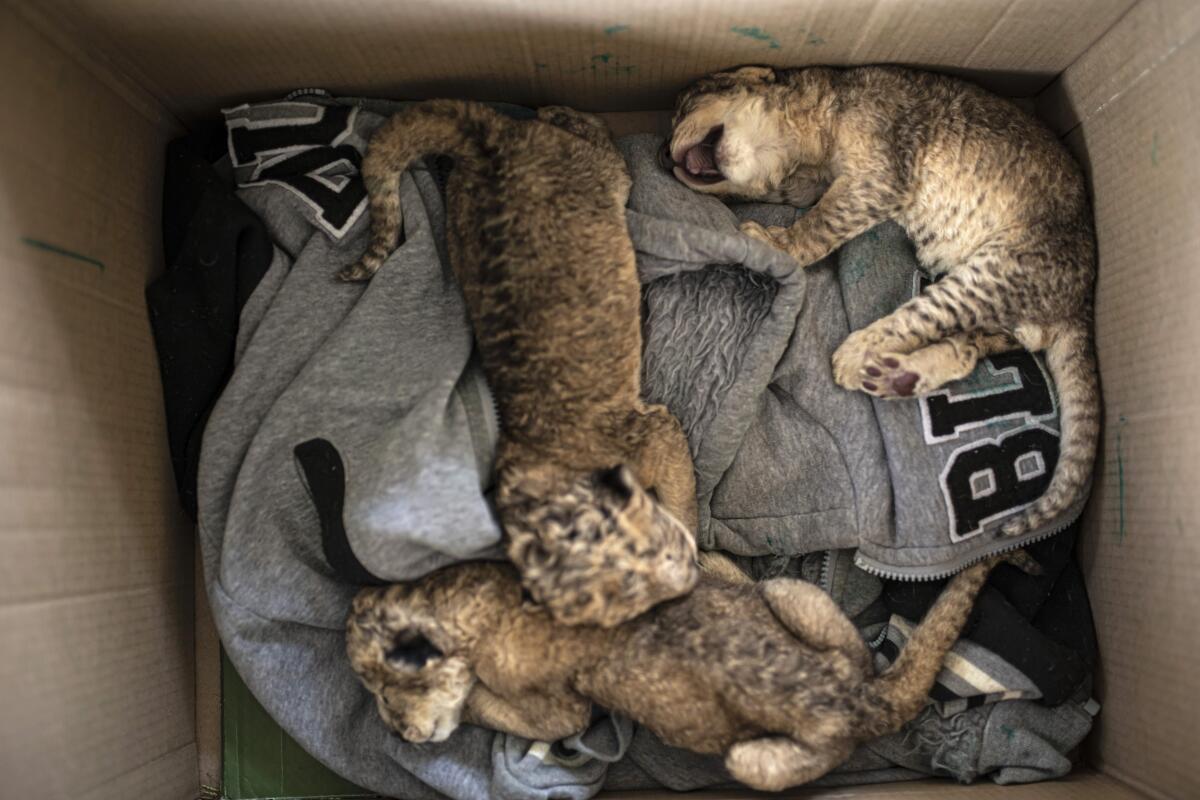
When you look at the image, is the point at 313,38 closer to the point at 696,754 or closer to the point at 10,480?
the point at 10,480

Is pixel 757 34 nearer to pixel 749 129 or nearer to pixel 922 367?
pixel 749 129

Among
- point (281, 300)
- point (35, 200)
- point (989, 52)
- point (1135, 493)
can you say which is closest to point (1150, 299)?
point (1135, 493)

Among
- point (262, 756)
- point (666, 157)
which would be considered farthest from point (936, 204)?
point (262, 756)

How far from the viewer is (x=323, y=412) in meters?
2.71

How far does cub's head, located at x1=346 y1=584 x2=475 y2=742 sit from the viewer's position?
2484mm

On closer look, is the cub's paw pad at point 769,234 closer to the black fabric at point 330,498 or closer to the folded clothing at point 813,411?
the folded clothing at point 813,411

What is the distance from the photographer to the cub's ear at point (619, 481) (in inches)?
94.2

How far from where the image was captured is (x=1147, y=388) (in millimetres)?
2664

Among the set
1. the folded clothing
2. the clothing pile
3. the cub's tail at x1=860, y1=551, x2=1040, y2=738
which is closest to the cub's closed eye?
the clothing pile

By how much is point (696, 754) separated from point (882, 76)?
7.76 ft

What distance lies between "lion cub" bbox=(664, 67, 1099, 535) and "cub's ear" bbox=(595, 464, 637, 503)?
37.7 inches

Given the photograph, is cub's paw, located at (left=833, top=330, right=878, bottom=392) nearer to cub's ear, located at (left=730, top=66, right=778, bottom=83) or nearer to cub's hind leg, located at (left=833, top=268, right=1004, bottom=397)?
cub's hind leg, located at (left=833, top=268, right=1004, bottom=397)

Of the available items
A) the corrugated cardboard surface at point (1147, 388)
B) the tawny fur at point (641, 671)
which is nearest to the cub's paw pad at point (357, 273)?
the tawny fur at point (641, 671)

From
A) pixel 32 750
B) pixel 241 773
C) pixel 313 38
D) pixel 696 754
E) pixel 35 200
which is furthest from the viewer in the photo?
pixel 241 773
